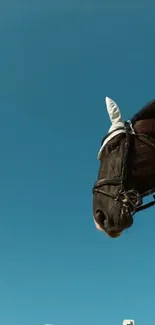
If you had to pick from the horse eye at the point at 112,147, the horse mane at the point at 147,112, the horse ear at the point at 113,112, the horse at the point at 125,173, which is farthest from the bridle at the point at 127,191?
the horse ear at the point at 113,112

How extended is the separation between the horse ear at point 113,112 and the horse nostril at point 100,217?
206 centimetres

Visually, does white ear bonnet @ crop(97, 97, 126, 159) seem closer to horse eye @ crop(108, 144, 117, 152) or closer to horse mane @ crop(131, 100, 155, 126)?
horse eye @ crop(108, 144, 117, 152)

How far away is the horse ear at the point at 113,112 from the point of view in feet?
30.3

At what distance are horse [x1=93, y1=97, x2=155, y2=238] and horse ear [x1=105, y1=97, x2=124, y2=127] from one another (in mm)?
282

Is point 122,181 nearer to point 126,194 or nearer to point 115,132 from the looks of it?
point 126,194

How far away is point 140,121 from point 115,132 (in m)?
0.55

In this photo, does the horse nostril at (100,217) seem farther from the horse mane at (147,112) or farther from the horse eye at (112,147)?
the horse mane at (147,112)

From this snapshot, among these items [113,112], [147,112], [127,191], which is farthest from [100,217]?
[113,112]

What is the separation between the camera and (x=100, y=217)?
816 cm

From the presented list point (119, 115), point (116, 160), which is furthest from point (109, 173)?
point (119, 115)

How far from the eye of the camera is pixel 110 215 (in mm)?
8039

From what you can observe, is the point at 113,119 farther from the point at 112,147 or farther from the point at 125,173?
the point at 125,173

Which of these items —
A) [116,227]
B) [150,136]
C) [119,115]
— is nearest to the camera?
[116,227]

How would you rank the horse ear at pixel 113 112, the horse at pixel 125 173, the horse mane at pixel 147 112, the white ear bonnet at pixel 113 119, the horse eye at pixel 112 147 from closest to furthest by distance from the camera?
the horse at pixel 125 173
the horse mane at pixel 147 112
the horse eye at pixel 112 147
the white ear bonnet at pixel 113 119
the horse ear at pixel 113 112
